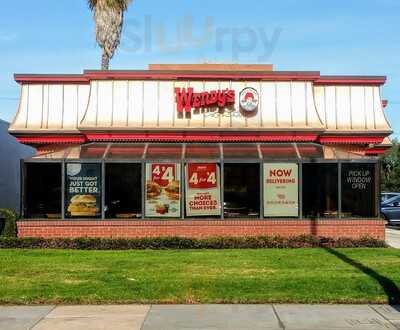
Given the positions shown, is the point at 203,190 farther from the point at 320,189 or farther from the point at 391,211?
the point at 391,211

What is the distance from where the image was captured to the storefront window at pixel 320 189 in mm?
19703

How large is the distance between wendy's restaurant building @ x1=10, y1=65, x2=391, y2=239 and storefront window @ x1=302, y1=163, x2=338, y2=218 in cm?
4

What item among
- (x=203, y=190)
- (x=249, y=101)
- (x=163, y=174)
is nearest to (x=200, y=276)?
(x=203, y=190)

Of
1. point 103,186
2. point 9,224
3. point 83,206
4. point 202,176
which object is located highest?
point 202,176

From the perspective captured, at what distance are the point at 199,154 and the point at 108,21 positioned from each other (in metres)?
10.3

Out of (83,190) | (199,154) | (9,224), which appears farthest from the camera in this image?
(199,154)

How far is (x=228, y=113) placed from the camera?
67.3ft

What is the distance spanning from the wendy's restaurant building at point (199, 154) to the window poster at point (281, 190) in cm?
3

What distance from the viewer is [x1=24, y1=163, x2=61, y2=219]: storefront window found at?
19359mm

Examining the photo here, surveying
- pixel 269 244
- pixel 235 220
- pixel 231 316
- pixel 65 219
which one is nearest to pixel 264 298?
pixel 231 316

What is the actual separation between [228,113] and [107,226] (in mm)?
5099

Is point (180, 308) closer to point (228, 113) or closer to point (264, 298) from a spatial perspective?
point (264, 298)

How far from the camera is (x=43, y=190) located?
19.5 meters

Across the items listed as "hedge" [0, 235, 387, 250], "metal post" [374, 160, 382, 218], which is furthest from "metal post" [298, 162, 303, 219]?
"metal post" [374, 160, 382, 218]
